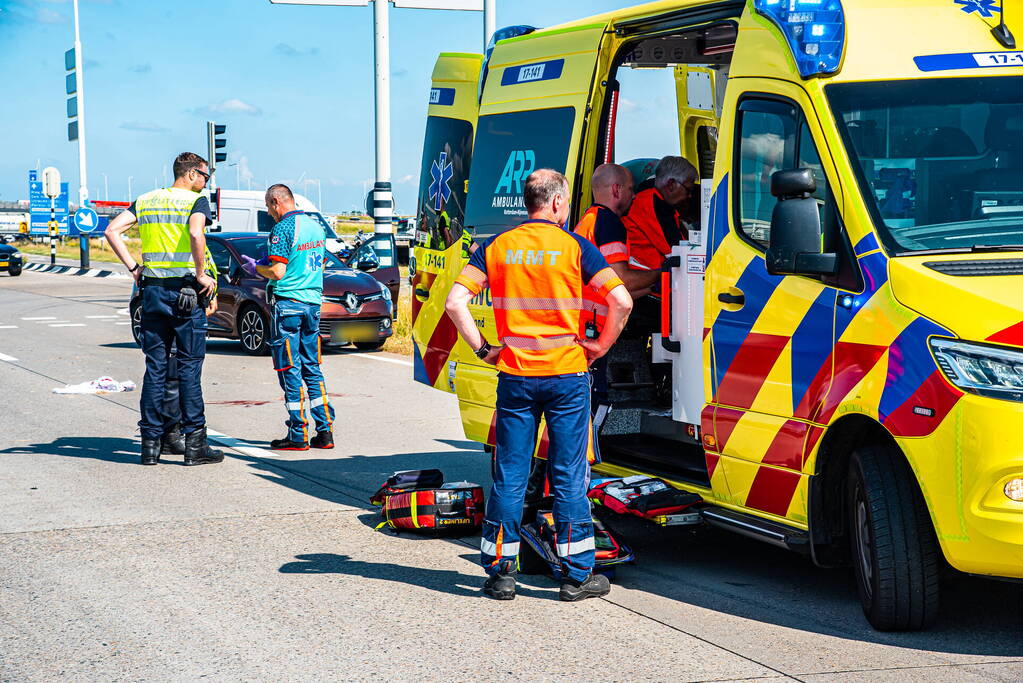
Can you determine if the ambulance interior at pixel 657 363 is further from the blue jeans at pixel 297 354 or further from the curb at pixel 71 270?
the curb at pixel 71 270

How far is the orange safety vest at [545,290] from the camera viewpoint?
5645 millimetres

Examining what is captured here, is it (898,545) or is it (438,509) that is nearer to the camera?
(898,545)

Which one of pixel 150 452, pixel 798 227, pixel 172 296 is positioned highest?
pixel 798 227

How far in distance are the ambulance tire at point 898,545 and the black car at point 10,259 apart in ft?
118

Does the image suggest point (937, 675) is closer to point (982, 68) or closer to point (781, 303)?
point (781, 303)

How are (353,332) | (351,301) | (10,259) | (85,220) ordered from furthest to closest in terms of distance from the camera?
(10,259) < (85,220) < (353,332) < (351,301)

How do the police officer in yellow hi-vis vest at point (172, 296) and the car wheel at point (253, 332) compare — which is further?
the car wheel at point (253, 332)

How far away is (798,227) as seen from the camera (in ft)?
17.1

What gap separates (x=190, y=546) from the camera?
6719 millimetres

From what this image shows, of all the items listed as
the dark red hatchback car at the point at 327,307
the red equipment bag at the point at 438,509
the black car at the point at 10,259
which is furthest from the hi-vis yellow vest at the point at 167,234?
the black car at the point at 10,259

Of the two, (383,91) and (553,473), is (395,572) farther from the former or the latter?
(383,91)

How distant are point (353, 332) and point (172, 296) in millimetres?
7574

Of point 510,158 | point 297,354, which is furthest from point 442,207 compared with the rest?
point 297,354

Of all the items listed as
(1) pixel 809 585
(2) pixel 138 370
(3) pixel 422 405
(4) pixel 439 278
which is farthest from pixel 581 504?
(2) pixel 138 370
